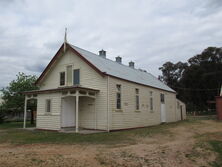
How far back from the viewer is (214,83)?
149 ft

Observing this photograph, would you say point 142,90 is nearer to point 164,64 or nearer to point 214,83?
point 214,83

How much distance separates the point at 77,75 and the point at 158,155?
36.8ft

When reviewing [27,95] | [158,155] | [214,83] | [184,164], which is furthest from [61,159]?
[214,83]

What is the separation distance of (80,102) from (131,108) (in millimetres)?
4219

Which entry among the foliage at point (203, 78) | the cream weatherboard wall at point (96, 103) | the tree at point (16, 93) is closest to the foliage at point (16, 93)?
the tree at point (16, 93)

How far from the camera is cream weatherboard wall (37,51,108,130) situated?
1543 centimetres

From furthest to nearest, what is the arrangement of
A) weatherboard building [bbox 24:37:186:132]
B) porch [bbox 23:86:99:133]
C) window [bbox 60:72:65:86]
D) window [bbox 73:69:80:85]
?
1. window [bbox 60:72:65:86]
2. window [bbox 73:69:80:85]
3. porch [bbox 23:86:99:133]
4. weatherboard building [bbox 24:37:186:132]

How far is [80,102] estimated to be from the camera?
55.2 feet

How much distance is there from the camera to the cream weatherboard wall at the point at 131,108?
1560cm

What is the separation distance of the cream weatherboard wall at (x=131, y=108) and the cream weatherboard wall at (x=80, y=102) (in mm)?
622

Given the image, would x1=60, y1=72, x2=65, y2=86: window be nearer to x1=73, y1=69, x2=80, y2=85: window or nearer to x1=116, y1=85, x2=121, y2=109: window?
x1=73, y1=69, x2=80, y2=85: window

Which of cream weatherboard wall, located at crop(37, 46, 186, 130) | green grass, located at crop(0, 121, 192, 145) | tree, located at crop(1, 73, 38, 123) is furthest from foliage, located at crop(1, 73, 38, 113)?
green grass, located at crop(0, 121, 192, 145)

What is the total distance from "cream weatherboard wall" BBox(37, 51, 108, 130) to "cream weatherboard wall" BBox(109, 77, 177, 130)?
62 cm

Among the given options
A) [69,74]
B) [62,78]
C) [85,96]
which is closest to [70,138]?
[85,96]
